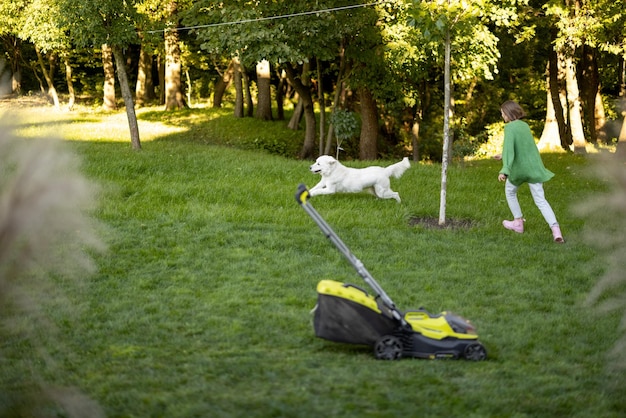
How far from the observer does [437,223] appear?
10672 mm

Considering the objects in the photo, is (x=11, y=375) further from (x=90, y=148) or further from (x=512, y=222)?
(x=90, y=148)

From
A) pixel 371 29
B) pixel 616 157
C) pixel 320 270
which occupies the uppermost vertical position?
pixel 371 29

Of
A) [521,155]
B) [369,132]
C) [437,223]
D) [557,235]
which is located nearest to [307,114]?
[369,132]

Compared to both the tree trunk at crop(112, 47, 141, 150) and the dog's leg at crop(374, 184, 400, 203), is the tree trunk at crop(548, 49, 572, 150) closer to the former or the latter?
the tree trunk at crop(112, 47, 141, 150)

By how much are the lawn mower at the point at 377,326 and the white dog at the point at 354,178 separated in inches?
230

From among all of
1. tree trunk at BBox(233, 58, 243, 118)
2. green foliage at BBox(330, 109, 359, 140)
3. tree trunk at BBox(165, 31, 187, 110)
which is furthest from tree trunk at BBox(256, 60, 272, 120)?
green foliage at BBox(330, 109, 359, 140)

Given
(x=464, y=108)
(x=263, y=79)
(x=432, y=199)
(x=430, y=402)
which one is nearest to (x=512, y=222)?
(x=432, y=199)

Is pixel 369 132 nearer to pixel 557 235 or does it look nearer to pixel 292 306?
pixel 557 235

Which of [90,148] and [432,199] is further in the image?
[90,148]

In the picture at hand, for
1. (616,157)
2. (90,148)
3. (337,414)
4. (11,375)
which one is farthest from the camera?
(90,148)

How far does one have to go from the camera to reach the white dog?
11.2 meters

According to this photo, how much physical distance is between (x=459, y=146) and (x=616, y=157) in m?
15.9

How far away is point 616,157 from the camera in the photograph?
3723 millimetres

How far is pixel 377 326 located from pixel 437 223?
5.55 metres
